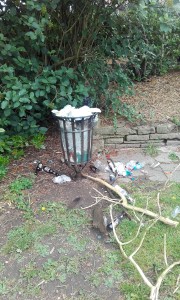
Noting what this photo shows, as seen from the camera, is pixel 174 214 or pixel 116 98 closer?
pixel 174 214

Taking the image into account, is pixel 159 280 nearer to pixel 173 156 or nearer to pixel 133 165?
pixel 133 165

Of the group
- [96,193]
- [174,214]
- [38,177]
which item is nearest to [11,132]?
[38,177]

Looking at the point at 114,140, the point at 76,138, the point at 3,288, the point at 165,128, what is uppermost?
the point at 76,138

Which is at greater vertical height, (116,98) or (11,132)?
(116,98)

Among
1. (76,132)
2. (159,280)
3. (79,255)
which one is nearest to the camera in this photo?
(159,280)

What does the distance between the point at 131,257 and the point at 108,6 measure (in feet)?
8.67

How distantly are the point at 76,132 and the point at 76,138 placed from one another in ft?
0.22

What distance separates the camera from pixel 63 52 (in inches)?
135

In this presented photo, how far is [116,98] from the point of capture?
3586 millimetres

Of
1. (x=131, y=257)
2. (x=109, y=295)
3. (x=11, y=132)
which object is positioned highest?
(x=11, y=132)

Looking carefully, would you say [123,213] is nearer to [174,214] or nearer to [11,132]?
[174,214]

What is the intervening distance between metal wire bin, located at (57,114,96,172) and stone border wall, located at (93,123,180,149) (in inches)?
28.9

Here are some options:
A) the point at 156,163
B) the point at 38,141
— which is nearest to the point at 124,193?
the point at 156,163

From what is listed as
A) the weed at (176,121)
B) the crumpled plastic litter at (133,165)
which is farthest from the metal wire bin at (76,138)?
the weed at (176,121)
